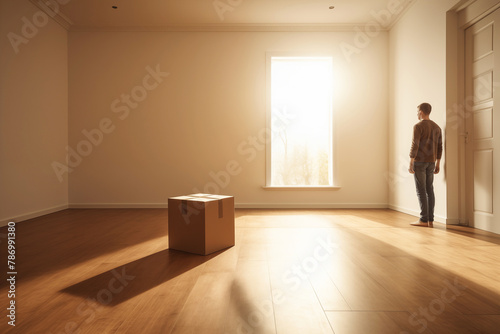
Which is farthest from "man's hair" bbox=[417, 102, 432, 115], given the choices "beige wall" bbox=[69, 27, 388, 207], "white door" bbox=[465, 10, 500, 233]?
"beige wall" bbox=[69, 27, 388, 207]

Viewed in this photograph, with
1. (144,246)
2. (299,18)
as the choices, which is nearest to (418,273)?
(144,246)

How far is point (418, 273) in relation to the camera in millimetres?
1851

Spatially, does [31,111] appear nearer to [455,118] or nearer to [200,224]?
[200,224]

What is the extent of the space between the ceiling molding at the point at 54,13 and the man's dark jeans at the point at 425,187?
5.37 metres

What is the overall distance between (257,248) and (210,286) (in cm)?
84

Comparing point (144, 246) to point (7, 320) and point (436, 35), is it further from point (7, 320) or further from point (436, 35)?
point (436, 35)

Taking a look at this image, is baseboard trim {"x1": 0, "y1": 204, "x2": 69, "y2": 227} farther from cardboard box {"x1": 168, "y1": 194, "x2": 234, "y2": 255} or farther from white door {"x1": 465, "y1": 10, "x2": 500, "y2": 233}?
white door {"x1": 465, "y1": 10, "x2": 500, "y2": 233}

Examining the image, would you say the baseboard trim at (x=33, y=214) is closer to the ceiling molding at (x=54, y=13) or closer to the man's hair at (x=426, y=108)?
the ceiling molding at (x=54, y=13)

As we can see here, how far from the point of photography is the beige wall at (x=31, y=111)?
3635 millimetres

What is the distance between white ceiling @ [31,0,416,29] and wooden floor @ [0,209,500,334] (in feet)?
10.6

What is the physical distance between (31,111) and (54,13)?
161cm

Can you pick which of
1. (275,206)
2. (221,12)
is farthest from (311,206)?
(221,12)

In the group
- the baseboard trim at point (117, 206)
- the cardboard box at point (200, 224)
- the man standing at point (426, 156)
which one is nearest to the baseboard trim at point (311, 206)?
the baseboard trim at point (117, 206)

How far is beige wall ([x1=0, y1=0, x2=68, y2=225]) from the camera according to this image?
143 inches
